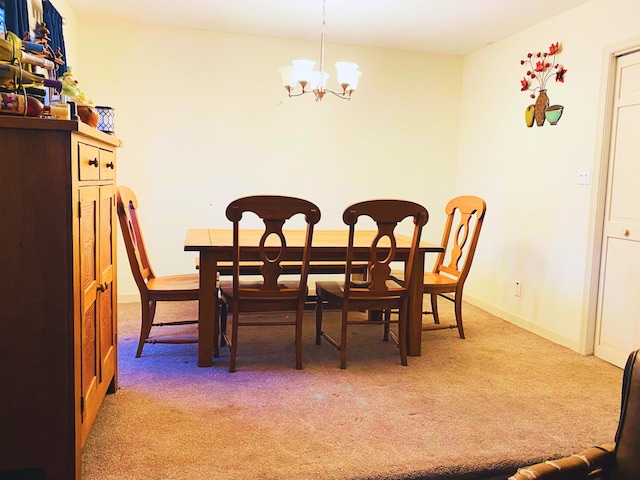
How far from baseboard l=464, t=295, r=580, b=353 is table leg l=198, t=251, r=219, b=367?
2.37 m

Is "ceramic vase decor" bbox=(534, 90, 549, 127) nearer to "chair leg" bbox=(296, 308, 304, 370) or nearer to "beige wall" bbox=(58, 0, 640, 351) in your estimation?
"beige wall" bbox=(58, 0, 640, 351)

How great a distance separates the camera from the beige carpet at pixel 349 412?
191 centimetres

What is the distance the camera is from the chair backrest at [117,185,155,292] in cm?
274

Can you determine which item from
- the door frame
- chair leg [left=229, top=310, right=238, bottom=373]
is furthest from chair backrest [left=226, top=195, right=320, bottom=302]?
the door frame

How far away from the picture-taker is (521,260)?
3.97m

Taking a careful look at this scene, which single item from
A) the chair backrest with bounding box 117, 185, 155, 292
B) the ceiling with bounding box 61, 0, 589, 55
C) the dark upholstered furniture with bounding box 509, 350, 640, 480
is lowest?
the dark upholstered furniture with bounding box 509, 350, 640, 480

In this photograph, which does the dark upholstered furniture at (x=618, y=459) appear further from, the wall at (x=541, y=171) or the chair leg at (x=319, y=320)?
the wall at (x=541, y=171)

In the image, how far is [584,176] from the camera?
3348 mm

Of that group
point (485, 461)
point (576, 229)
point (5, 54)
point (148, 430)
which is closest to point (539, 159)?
point (576, 229)

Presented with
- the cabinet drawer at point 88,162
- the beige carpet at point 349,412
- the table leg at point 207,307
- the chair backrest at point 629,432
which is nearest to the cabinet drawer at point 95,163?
the cabinet drawer at point 88,162

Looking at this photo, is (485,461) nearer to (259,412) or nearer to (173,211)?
(259,412)

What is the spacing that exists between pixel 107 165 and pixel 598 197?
2.88m

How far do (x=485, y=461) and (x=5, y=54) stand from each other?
2143 millimetres

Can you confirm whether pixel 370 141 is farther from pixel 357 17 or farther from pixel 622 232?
pixel 622 232
